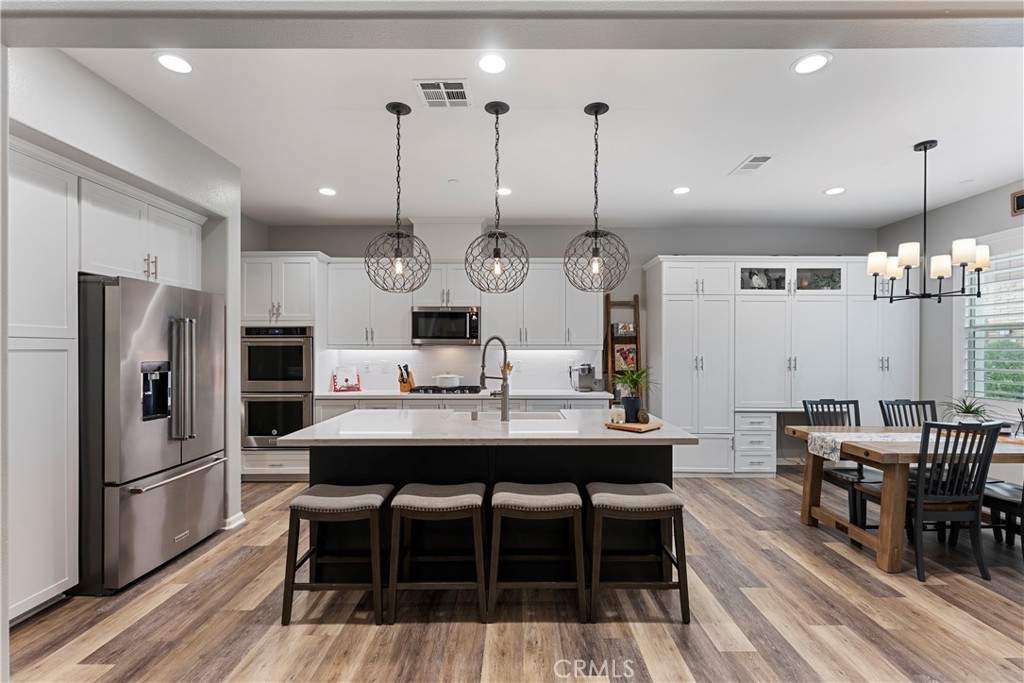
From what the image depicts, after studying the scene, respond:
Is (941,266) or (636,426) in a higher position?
(941,266)

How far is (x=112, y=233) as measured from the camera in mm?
3029

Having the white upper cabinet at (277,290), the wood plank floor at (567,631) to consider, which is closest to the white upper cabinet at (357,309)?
the white upper cabinet at (277,290)

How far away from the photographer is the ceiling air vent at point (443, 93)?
2785mm

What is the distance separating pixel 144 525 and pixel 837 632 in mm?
3706

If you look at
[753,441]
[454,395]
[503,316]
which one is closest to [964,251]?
[753,441]

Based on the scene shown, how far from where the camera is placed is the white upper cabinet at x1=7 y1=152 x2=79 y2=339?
8.03 ft

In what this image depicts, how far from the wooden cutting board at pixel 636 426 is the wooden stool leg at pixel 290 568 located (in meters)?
1.67

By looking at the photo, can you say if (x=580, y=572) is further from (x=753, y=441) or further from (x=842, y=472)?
(x=753, y=441)

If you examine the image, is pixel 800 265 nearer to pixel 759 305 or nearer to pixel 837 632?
pixel 759 305

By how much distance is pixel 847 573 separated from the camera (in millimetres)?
3131

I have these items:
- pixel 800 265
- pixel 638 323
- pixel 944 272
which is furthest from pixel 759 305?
pixel 944 272

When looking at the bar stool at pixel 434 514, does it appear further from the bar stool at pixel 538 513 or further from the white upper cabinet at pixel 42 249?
the white upper cabinet at pixel 42 249

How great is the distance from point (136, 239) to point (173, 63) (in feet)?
3.81

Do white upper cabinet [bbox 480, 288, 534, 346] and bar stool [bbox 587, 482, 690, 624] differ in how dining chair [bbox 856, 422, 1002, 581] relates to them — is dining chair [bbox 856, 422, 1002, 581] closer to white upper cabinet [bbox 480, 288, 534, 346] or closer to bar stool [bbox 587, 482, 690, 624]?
bar stool [bbox 587, 482, 690, 624]
